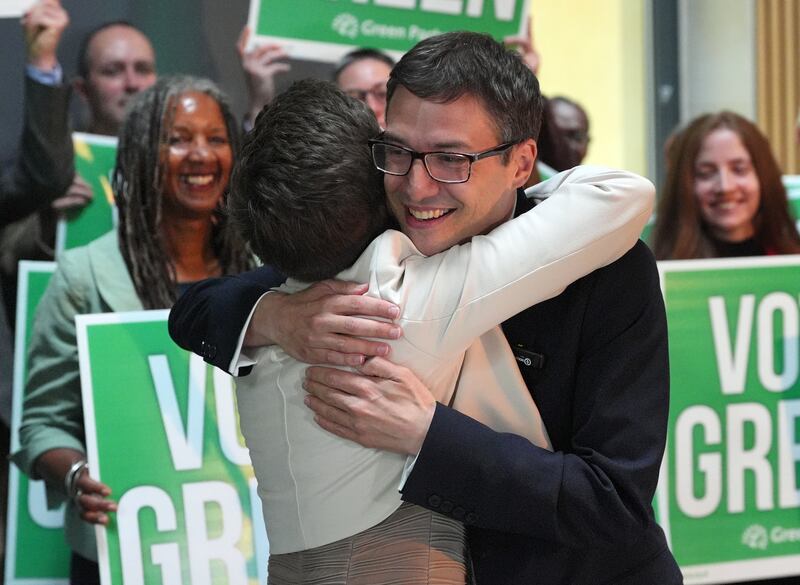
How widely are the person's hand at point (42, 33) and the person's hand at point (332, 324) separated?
6.81ft

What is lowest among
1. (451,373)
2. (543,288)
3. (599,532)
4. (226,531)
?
(226,531)

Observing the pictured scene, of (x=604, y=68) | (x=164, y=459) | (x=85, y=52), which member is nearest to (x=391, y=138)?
(x=164, y=459)

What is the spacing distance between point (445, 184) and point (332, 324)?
0.25 m

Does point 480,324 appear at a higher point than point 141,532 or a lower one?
higher

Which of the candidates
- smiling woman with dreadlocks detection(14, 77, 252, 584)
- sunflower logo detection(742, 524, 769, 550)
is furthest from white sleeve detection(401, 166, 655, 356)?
sunflower logo detection(742, 524, 769, 550)

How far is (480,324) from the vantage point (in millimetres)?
1387

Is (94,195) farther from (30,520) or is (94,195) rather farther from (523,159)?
(523,159)

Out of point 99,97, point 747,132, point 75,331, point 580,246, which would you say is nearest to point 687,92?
point 747,132

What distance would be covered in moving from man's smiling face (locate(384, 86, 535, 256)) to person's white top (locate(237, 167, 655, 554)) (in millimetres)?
42

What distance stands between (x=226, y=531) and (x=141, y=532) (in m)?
0.21

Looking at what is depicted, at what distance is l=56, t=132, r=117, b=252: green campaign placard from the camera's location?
3.29 m

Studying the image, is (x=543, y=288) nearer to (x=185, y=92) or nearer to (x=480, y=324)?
(x=480, y=324)

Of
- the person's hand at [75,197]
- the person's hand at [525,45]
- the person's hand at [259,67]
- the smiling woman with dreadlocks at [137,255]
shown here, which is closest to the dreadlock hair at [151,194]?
the smiling woman with dreadlocks at [137,255]

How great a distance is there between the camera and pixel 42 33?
3.27 meters
